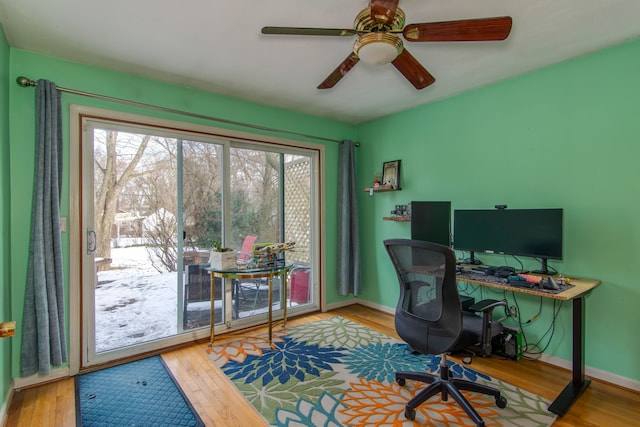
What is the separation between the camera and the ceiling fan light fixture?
1.63 m

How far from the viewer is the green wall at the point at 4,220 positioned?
2025mm

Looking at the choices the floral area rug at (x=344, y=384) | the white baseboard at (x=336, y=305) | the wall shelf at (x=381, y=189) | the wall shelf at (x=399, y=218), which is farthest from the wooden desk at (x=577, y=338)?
the white baseboard at (x=336, y=305)

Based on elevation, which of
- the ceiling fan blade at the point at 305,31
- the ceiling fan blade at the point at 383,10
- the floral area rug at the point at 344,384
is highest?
the ceiling fan blade at the point at 383,10

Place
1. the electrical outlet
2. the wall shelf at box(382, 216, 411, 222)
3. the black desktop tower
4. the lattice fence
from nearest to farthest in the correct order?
the electrical outlet, the black desktop tower, the wall shelf at box(382, 216, 411, 222), the lattice fence

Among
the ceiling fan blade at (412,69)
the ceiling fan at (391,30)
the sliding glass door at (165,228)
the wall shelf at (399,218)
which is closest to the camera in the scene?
the ceiling fan at (391,30)

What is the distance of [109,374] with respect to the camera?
2465 mm

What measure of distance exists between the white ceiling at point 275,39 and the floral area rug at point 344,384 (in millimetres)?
2464

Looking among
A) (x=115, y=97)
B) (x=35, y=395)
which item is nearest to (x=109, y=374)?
(x=35, y=395)

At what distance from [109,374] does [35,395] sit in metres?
0.43

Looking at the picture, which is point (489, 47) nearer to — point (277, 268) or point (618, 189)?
point (618, 189)

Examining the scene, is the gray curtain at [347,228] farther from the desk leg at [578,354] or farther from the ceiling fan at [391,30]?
the ceiling fan at [391,30]

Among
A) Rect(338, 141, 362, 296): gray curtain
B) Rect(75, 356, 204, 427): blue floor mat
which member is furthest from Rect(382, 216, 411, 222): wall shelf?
Rect(75, 356, 204, 427): blue floor mat

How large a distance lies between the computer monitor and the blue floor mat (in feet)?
8.48

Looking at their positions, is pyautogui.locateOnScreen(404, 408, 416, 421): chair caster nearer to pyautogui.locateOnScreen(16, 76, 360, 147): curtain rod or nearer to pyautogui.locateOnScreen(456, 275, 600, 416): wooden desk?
pyautogui.locateOnScreen(456, 275, 600, 416): wooden desk
